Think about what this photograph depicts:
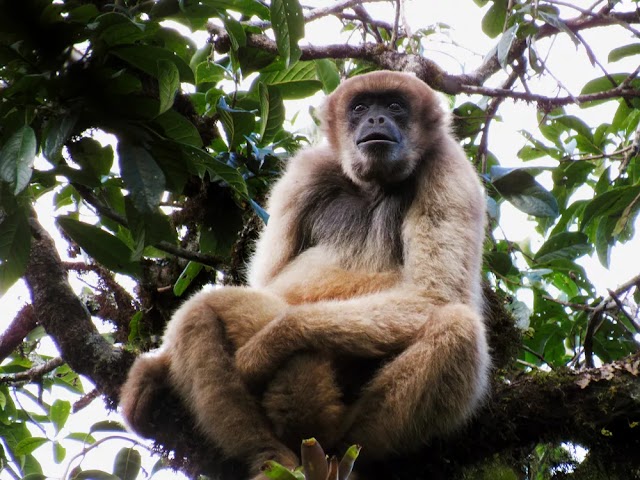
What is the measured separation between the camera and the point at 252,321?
4934 millimetres

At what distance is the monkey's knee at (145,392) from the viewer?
15.9 ft

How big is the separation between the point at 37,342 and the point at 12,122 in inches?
170

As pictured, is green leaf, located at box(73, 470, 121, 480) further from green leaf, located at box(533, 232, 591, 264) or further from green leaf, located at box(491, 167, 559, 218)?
green leaf, located at box(533, 232, 591, 264)

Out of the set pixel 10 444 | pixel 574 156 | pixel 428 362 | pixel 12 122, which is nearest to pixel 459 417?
pixel 428 362

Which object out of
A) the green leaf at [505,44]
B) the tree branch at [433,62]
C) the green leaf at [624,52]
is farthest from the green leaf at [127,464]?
the green leaf at [624,52]

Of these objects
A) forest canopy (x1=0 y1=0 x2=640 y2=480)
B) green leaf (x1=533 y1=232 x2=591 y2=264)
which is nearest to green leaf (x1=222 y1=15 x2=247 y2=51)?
forest canopy (x1=0 y1=0 x2=640 y2=480)

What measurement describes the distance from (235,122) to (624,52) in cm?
359

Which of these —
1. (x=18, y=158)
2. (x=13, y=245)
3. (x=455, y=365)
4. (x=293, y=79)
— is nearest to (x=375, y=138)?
(x=293, y=79)

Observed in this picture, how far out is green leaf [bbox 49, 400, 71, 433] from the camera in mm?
6473

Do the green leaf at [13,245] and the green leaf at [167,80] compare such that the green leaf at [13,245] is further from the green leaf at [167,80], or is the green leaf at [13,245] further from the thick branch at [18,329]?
the thick branch at [18,329]

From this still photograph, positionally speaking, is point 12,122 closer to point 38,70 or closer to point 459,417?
point 38,70

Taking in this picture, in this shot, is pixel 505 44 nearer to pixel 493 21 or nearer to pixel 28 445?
pixel 493 21

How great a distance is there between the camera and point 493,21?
7.08 meters

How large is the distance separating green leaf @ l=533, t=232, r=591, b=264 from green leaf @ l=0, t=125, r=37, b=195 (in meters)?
4.64
